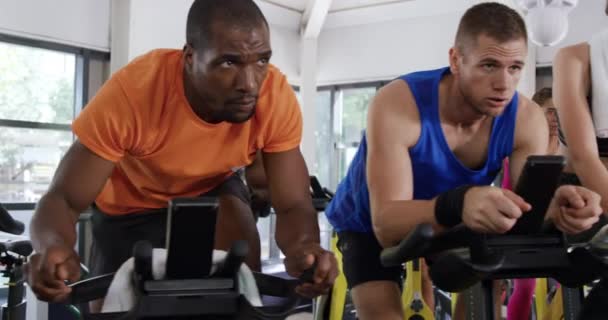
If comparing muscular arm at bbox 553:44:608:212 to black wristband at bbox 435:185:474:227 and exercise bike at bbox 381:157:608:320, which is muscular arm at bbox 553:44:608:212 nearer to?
exercise bike at bbox 381:157:608:320

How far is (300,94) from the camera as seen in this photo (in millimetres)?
8109

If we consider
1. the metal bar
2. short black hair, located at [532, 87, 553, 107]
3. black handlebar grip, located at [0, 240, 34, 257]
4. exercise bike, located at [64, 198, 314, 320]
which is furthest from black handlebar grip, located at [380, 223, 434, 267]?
the metal bar

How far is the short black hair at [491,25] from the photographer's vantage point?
1448 millimetres

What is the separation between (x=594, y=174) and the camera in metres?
1.58

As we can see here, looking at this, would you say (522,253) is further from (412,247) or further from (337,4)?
(337,4)

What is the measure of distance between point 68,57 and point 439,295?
486cm

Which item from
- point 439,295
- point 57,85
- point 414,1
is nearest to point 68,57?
point 57,85

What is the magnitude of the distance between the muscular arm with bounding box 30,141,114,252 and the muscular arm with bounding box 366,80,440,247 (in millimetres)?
625

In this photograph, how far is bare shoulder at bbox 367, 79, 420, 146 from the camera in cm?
153

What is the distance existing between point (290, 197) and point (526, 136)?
0.62 m

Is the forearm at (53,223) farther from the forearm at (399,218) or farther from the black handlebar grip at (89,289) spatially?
the forearm at (399,218)

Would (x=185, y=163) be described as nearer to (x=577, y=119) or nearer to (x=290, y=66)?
(x=577, y=119)

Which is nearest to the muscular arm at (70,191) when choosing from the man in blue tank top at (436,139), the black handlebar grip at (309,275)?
the black handlebar grip at (309,275)

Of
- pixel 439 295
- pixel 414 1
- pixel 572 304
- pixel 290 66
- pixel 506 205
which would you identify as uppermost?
pixel 414 1
